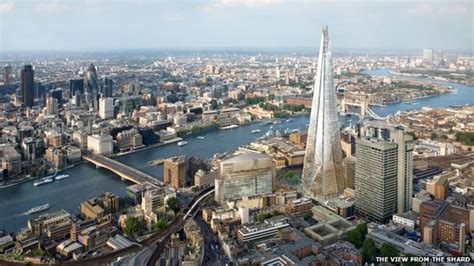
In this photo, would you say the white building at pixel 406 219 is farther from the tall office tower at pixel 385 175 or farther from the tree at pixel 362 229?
the tree at pixel 362 229

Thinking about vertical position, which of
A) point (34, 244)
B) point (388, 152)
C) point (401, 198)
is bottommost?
point (34, 244)

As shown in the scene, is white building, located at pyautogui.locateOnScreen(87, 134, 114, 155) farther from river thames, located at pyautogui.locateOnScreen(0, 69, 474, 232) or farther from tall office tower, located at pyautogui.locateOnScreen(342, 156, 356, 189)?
tall office tower, located at pyautogui.locateOnScreen(342, 156, 356, 189)

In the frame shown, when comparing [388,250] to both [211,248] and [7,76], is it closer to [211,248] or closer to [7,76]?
[211,248]

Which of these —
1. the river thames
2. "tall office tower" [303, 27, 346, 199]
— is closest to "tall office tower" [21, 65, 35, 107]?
the river thames

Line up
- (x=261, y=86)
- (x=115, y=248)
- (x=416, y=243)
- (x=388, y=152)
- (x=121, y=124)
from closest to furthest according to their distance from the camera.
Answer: (x=416, y=243) < (x=115, y=248) < (x=388, y=152) < (x=121, y=124) < (x=261, y=86)

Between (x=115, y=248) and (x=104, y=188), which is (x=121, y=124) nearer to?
(x=104, y=188)

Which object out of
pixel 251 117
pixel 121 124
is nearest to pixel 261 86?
pixel 251 117

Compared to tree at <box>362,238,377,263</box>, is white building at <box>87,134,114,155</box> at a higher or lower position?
higher
